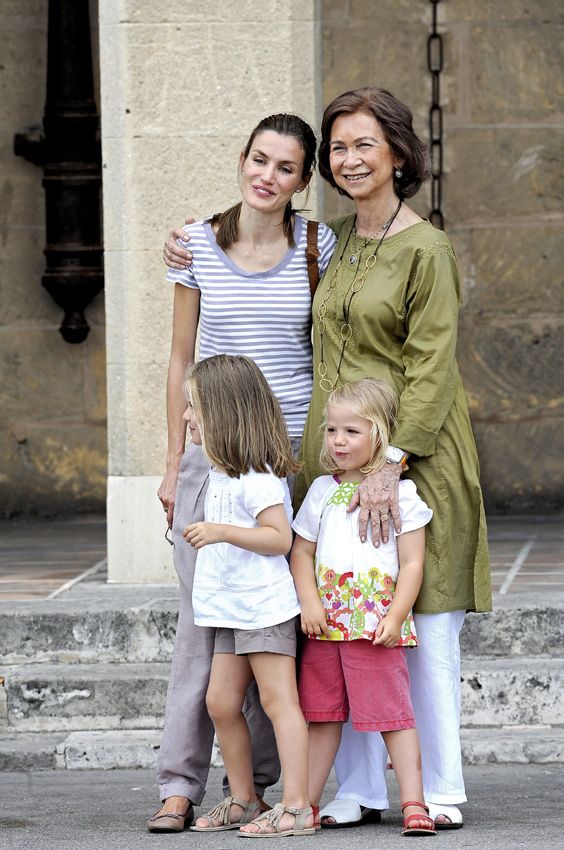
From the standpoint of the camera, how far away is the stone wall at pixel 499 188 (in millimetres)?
8562

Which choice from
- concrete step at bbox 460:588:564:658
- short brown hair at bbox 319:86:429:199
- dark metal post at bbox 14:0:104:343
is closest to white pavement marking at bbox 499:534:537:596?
concrete step at bbox 460:588:564:658

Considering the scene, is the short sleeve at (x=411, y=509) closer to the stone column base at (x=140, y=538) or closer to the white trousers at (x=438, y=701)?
the white trousers at (x=438, y=701)

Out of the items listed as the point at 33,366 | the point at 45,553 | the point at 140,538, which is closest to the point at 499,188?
the point at 33,366

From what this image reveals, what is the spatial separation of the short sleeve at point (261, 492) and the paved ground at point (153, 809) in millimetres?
828

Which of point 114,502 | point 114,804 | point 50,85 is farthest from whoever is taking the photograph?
point 50,85

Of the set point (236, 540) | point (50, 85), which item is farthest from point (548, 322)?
point (236, 540)

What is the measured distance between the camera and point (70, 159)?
28.1 feet

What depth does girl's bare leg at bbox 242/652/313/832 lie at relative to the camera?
169 inches

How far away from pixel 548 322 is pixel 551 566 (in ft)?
6.87

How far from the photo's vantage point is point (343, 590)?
429 cm

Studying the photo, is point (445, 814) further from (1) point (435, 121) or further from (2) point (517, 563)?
(1) point (435, 121)

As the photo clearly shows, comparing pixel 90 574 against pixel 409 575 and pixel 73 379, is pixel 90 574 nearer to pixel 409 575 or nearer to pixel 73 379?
pixel 73 379

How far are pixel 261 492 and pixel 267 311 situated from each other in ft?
1.57

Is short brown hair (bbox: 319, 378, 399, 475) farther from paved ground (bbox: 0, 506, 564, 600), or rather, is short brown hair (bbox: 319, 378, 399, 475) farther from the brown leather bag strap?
paved ground (bbox: 0, 506, 564, 600)
